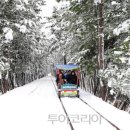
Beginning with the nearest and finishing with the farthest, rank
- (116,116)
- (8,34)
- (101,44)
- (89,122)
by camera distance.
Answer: (89,122)
(116,116)
(101,44)
(8,34)

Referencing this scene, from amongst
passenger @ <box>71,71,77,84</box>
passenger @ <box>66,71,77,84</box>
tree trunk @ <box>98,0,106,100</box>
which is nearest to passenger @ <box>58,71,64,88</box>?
passenger @ <box>66,71,77,84</box>

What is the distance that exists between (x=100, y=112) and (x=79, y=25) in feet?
38.4

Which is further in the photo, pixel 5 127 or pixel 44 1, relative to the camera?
pixel 44 1

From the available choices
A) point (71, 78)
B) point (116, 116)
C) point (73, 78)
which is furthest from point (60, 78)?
point (116, 116)

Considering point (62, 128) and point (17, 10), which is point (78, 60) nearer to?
point (17, 10)

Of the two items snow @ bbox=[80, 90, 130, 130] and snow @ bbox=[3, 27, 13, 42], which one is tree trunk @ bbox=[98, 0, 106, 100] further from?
snow @ bbox=[3, 27, 13, 42]

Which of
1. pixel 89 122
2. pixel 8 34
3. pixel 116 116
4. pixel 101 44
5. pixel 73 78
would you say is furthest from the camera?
pixel 8 34

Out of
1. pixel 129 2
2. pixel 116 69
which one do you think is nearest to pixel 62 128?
pixel 116 69

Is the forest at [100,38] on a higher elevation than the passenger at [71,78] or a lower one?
higher

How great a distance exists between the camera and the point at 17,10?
29.5 meters

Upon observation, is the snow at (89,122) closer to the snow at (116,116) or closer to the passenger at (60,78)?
the snow at (116,116)

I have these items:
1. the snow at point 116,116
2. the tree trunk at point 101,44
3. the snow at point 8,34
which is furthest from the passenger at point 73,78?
the snow at point 116,116

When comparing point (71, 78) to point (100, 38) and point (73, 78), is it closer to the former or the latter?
point (73, 78)

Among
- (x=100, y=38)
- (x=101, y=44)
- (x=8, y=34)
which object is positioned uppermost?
(x=8, y=34)
